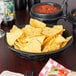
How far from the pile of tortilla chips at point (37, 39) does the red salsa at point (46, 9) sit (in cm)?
32

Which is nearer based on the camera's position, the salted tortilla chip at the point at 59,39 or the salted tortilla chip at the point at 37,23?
the salted tortilla chip at the point at 59,39

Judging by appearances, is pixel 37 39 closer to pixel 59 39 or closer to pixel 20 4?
pixel 59 39

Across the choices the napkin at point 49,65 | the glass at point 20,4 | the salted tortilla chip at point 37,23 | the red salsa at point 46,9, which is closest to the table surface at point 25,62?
the napkin at point 49,65

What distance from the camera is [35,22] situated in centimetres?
137

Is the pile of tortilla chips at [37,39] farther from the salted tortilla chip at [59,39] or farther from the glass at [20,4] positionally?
the glass at [20,4]

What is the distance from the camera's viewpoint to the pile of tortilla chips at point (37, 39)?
1.12 m

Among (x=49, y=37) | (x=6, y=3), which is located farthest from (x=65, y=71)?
(x=6, y=3)

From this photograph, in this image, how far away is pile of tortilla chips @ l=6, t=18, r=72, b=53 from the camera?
3.68ft

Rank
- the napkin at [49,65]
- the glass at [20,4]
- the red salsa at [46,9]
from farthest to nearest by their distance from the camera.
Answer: the glass at [20,4]
the red salsa at [46,9]
the napkin at [49,65]

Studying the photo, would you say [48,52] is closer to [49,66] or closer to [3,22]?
[49,66]

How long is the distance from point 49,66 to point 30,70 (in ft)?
0.33

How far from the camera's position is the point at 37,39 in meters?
1.16

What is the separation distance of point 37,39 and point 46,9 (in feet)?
1.61

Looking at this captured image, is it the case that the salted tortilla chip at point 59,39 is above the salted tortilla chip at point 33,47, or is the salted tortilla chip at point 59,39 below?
above
